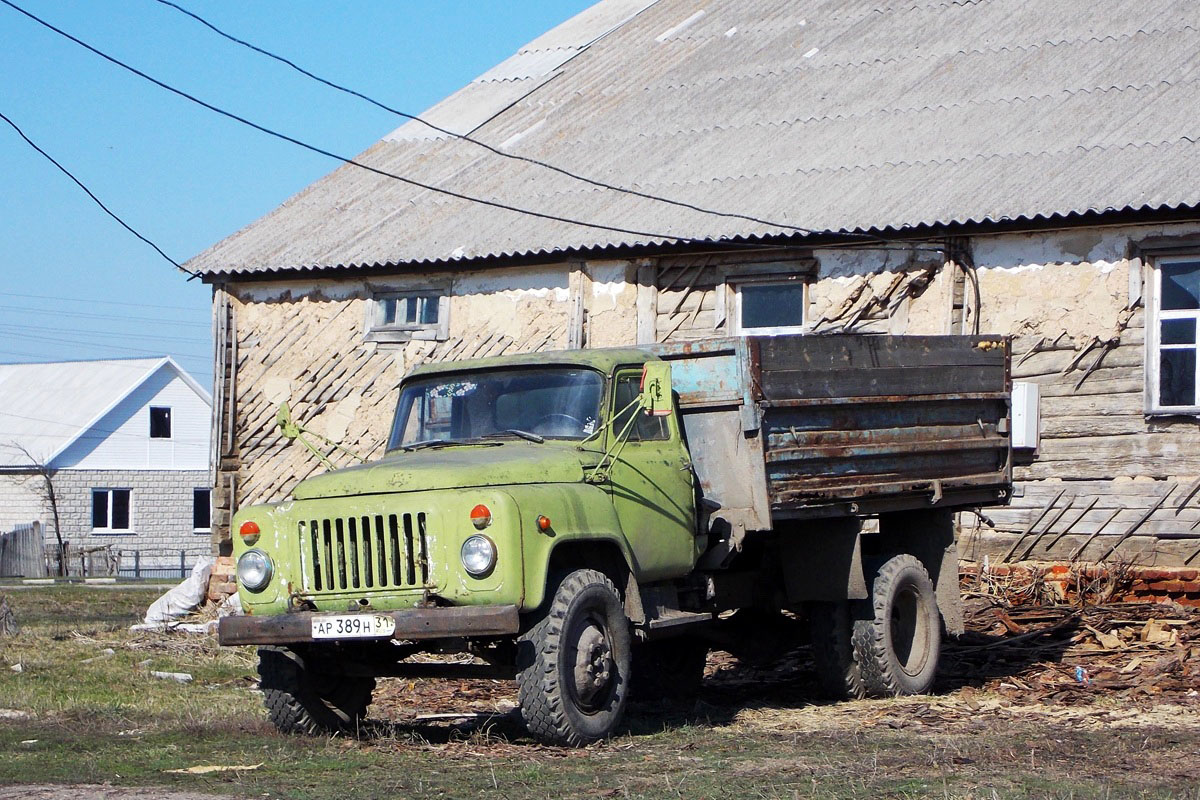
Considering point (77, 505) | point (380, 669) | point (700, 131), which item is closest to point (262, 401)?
point (700, 131)

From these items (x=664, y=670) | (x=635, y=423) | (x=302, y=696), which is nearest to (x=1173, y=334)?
(x=664, y=670)

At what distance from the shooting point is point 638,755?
7.51 m

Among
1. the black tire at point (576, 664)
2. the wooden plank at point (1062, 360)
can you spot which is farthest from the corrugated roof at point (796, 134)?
the black tire at point (576, 664)

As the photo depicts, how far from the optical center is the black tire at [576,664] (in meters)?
7.54

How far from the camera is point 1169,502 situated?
13.0m

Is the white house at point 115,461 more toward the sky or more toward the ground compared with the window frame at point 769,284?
more toward the ground

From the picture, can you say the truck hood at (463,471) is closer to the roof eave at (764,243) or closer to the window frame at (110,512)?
the roof eave at (764,243)

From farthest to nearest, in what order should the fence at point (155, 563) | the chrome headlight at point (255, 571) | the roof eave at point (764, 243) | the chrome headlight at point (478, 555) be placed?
the fence at point (155, 563) → the roof eave at point (764, 243) → the chrome headlight at point (255, 571) → the chrome headlight at point (478, 555)

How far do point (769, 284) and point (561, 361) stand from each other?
637 centimetres

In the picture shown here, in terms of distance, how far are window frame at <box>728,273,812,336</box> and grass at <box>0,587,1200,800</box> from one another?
4981 millimetres

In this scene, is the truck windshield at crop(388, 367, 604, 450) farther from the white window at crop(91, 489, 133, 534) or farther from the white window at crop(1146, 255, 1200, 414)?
the white window at crop(91, 489, 133, 534)

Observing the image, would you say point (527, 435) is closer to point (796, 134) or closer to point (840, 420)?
point (840, 420)

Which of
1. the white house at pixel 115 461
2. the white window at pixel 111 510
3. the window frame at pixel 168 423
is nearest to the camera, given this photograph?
the white house at pixel 115 461

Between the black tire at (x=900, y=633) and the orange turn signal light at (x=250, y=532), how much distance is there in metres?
3.93
